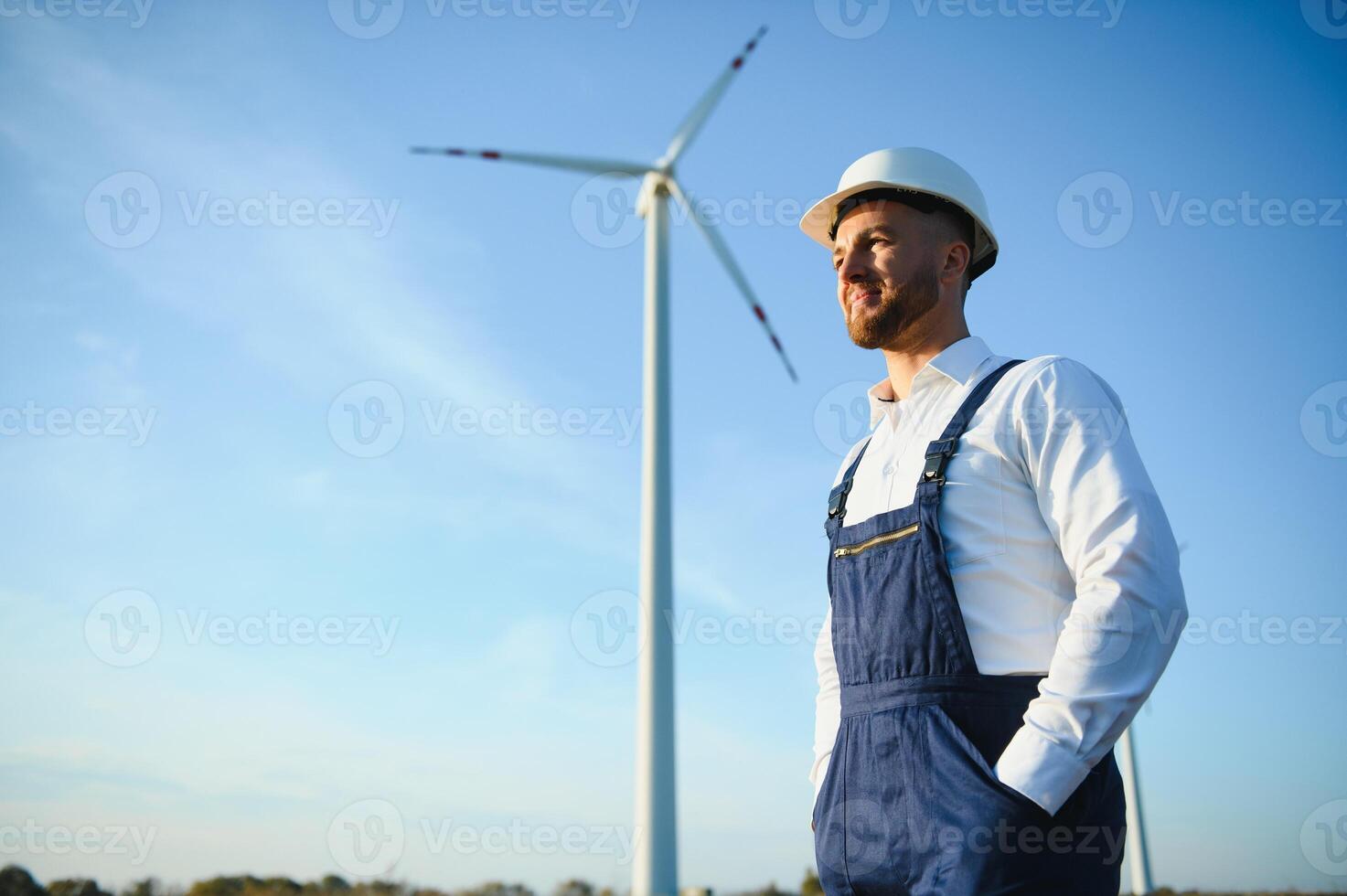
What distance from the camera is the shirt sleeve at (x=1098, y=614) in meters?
3.29

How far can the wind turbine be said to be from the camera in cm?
2309

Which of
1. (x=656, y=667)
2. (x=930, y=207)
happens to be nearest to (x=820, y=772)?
(x=930, y=207)

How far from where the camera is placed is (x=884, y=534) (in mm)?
4086

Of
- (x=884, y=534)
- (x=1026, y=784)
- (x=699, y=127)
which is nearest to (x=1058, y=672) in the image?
(x=1026, y=784)

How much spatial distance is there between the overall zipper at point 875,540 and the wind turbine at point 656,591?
19854 millimetres

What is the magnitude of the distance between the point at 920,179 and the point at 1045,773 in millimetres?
2492

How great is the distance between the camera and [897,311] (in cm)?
457

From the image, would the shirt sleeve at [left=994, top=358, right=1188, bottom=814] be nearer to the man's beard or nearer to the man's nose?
the man's beard

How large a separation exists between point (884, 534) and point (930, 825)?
108 centimetres

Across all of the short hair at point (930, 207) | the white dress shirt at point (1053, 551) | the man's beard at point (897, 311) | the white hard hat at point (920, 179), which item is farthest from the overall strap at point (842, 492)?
the white hard hat at point (920, 179)

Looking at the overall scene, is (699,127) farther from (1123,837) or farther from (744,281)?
(1123,837)

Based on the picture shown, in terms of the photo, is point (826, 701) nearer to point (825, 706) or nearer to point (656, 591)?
point (825, 706)

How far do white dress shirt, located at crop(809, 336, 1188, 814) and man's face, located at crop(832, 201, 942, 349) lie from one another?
1.11ft

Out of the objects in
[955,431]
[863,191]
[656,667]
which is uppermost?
[656,667]
